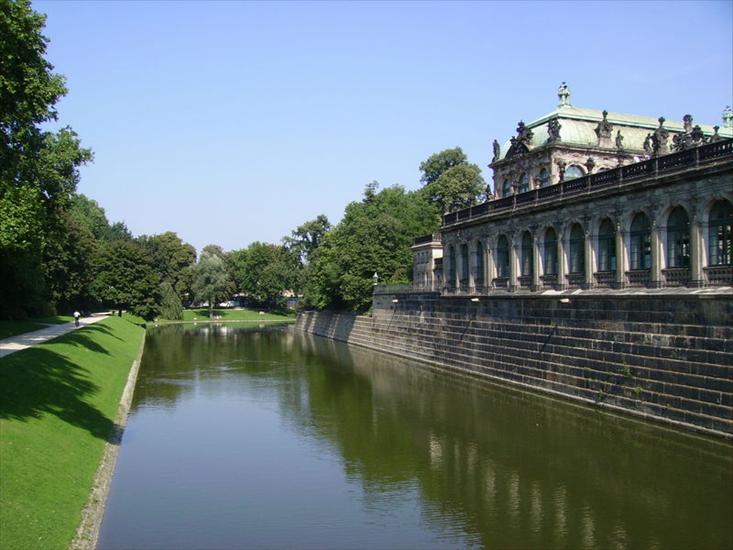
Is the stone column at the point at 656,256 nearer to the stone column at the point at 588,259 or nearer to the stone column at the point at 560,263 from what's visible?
the stone column at the point at 588,259

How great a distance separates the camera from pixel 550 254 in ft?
116

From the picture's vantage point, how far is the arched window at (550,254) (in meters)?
35.1

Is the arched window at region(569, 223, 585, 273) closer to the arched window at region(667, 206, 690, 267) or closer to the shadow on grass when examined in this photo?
the arched window at region(667, 206, 690, 267)

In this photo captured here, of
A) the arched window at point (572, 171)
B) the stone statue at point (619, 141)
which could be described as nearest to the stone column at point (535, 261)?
the arched window at point (572, 171)

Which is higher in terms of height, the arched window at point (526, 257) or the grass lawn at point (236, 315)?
the arched window at point (526, 257)

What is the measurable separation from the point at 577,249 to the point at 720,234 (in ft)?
29.6

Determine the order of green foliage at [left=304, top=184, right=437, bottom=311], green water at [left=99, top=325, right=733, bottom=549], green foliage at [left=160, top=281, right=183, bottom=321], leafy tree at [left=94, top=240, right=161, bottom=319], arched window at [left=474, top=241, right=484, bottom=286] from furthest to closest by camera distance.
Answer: green foliage at [left=160, top=281, right=183, bottom=321] < leafy tree at [left=94, top=240, right=161, bottom=319] < green foliage at [left=304, top=184, right=437, bottom=311] < arched window at [left=474, top=241, right=484, bottom=286] < green water at [left=99, top=325, right=733, bottom=549]

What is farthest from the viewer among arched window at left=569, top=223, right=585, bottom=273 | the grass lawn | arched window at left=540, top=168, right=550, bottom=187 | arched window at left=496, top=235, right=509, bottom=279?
the grass lawn

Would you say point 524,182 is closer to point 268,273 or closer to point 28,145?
point 28,145

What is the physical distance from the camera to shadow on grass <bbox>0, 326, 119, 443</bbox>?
21.1 m

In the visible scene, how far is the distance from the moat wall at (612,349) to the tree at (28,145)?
73.2 feet

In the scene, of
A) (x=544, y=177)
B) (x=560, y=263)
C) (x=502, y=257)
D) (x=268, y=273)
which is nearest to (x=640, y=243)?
(x=560, y=263)

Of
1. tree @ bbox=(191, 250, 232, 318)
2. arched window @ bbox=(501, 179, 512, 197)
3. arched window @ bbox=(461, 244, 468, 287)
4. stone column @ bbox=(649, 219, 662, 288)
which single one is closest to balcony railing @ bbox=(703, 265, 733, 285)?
stone column @ bbox=(649, 219, 662, 288)

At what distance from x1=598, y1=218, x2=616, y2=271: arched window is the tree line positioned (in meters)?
18.9
